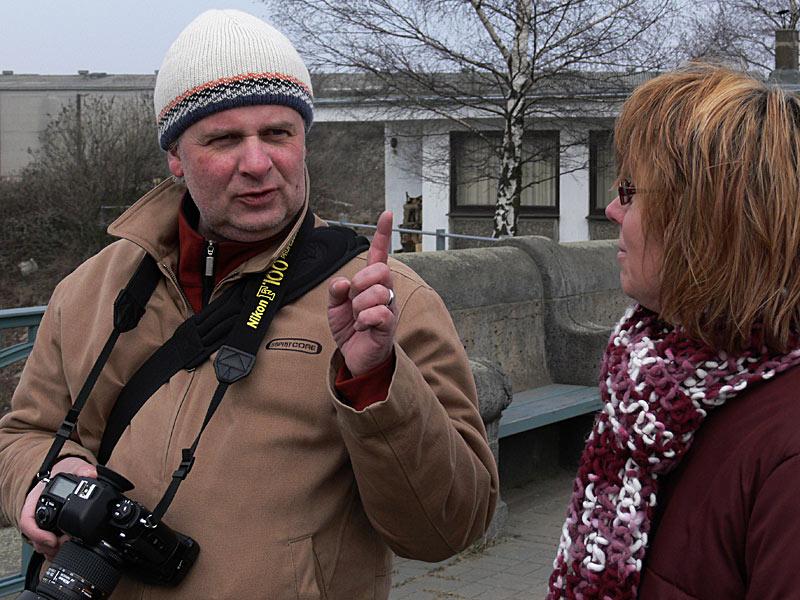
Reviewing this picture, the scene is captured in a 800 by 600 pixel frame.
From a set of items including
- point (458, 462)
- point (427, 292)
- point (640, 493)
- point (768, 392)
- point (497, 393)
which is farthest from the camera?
point (497, 393)

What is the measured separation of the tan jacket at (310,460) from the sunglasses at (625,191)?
496 mm

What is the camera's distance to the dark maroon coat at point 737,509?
145 centimetres

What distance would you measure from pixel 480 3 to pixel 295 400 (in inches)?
792

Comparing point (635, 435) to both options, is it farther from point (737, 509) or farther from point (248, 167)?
point (248, 167)

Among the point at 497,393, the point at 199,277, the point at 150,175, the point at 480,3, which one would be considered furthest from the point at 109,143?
the point at 199,277

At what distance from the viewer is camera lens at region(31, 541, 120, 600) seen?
206cm

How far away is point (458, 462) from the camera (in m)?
2.14

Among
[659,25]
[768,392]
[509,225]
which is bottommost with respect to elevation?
[509,225]

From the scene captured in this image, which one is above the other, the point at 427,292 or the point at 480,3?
the point at 480,3

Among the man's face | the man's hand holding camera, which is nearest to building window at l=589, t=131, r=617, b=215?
the man's face

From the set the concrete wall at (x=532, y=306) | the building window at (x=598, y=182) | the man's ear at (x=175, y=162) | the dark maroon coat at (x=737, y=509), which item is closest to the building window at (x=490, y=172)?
the building window at (x=598, y=182)

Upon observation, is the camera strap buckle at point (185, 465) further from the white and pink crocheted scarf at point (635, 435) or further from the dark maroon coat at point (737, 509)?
the dark maroon coat at point (737, 509)

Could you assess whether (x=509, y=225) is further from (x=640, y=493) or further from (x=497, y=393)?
(x=640, y=493)

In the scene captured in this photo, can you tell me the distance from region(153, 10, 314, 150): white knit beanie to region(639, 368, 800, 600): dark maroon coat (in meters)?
1.23
